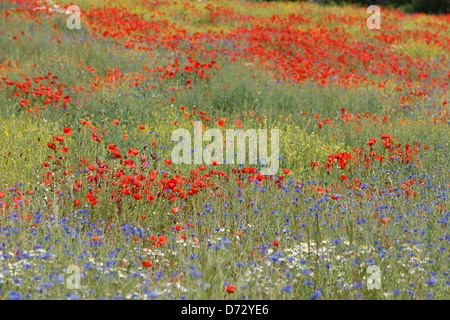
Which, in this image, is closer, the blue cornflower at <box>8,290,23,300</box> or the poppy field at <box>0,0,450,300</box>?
the blue cornflower at <box>8,290,23,300</box>

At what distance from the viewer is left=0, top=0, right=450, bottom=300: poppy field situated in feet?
9.95

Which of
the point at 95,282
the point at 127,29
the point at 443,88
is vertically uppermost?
the point at 127,29

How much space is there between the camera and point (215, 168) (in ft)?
17.3

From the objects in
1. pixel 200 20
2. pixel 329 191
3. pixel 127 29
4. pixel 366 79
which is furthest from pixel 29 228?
pixel 200 20

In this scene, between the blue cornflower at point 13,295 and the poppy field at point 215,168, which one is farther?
the poppy field at point 215,168

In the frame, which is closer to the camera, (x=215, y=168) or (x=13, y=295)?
(x=13, y=295)

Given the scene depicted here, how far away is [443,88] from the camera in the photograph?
9836 millimetres

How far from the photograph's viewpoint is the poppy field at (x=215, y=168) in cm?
303

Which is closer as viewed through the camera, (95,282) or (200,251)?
(95,282)

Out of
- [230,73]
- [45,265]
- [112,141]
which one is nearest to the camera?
[45,265]
